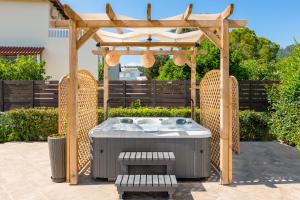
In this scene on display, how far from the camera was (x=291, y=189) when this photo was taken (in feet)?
16.0

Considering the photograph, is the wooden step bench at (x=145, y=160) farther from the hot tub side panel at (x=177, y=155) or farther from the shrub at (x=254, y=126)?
the shrub at (x=254, y=126)

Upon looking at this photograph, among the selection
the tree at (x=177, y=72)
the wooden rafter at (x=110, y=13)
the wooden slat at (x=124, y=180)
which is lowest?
the wooden slat at (x=124, y=180)

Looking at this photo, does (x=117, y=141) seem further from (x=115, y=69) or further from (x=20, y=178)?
(x=115, y=69)

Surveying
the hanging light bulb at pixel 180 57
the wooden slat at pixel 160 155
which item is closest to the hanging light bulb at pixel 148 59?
the hanging light bulb at pixel 180 57

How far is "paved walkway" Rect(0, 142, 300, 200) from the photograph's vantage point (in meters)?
4.56

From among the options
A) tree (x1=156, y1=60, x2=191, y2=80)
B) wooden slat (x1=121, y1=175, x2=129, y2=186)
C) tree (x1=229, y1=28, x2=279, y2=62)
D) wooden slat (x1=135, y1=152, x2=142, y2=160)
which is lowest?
wooden slat (x1=121, y1=175, x2=129, y2=186)

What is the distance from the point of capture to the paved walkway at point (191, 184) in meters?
4.56

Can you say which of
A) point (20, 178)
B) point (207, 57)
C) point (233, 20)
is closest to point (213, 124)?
point (233, 20)

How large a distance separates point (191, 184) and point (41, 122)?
5.79 meters

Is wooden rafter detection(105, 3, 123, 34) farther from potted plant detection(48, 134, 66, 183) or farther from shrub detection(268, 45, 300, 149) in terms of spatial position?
shrub detection(268, 45, 300, 149)

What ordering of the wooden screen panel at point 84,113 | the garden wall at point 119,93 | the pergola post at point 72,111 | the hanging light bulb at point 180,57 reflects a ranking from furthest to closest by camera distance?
the garden wall at point 119,93, the hanging light bulb at point 180,57, the wooden screen panel at point 84,113, the pergola post at point 72,111

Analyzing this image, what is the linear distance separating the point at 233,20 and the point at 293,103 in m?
4.32

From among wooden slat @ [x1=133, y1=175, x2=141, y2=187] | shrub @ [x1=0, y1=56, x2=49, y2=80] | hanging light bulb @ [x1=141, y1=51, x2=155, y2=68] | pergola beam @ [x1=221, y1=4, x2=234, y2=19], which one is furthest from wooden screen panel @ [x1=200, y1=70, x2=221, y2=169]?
shrub @ [x1=0, y1=56, x2=49, y2=80]

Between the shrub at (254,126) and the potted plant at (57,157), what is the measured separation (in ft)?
19.3
